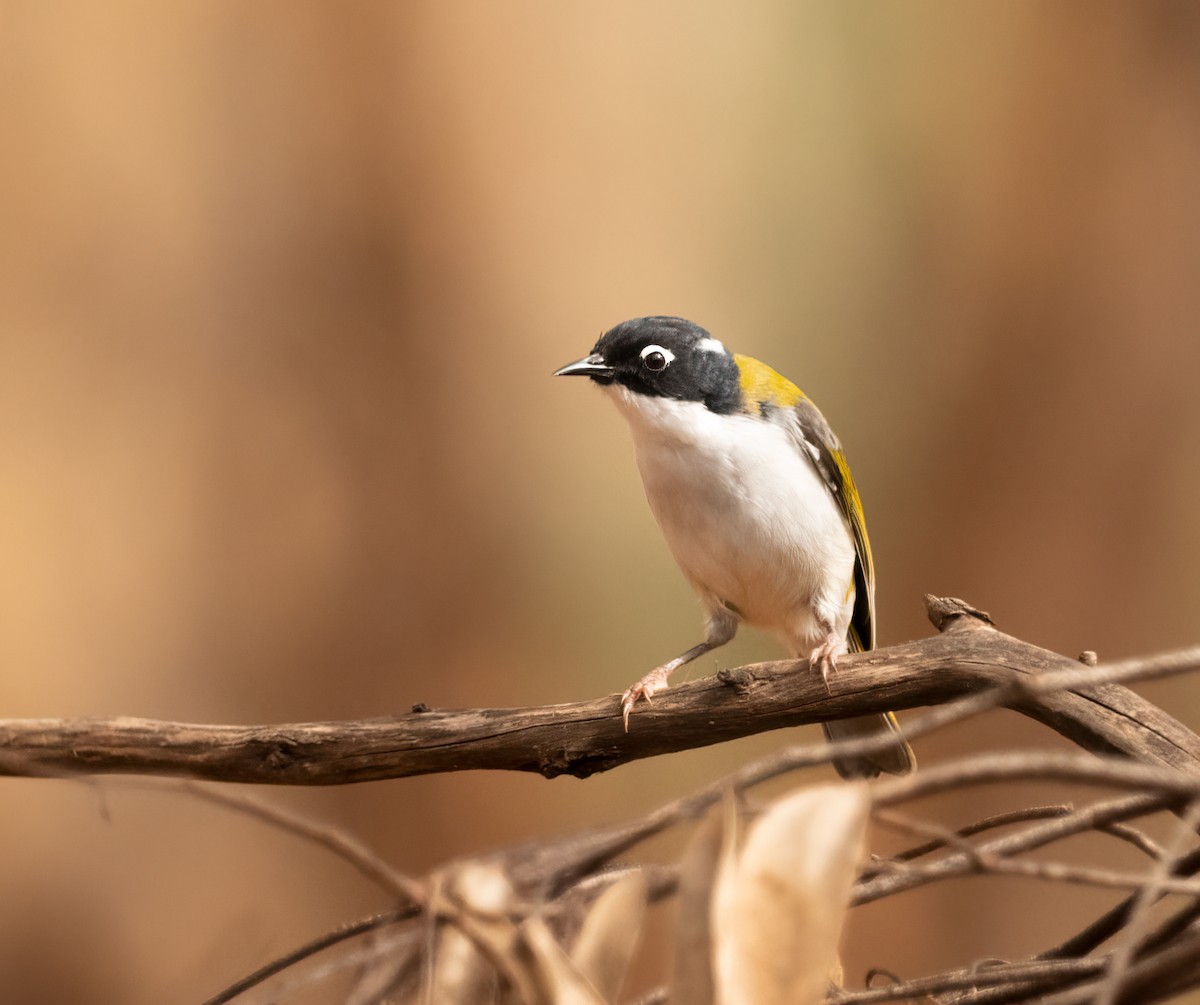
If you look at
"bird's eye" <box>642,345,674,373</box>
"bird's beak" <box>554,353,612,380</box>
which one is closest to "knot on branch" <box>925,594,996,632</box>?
"bird's eye" <box>642,345,674,373</box>

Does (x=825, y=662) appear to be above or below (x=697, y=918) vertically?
below

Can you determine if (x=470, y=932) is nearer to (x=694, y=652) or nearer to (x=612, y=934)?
(x=612, y=934)

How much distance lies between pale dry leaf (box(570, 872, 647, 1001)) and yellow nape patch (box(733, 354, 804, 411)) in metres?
2.11

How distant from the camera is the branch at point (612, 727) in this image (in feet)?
6.15

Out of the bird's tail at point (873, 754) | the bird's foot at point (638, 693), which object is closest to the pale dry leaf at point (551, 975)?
the bird's foot at point (638, 693)

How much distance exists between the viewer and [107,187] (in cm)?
431

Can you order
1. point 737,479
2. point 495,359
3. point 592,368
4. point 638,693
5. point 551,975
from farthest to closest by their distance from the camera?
point 495,359 → point 592,368 → point 737,479 → point 638,693 → point 551,975

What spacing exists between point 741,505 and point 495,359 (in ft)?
7.61

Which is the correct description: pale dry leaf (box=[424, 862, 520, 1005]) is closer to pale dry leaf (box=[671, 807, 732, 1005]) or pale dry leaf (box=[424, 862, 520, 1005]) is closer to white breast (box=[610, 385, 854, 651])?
pale dry leaf (box=[671, 807, 732, 1005])

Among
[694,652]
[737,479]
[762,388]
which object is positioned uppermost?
[762,388]

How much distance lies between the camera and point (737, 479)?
8.99 ft

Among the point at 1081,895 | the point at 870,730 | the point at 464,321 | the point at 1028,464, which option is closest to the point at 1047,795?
the point at 1081,895

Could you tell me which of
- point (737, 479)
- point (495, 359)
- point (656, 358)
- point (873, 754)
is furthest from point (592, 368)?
point (495, 359)

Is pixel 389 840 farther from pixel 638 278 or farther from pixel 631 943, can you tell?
pixel 631 943
